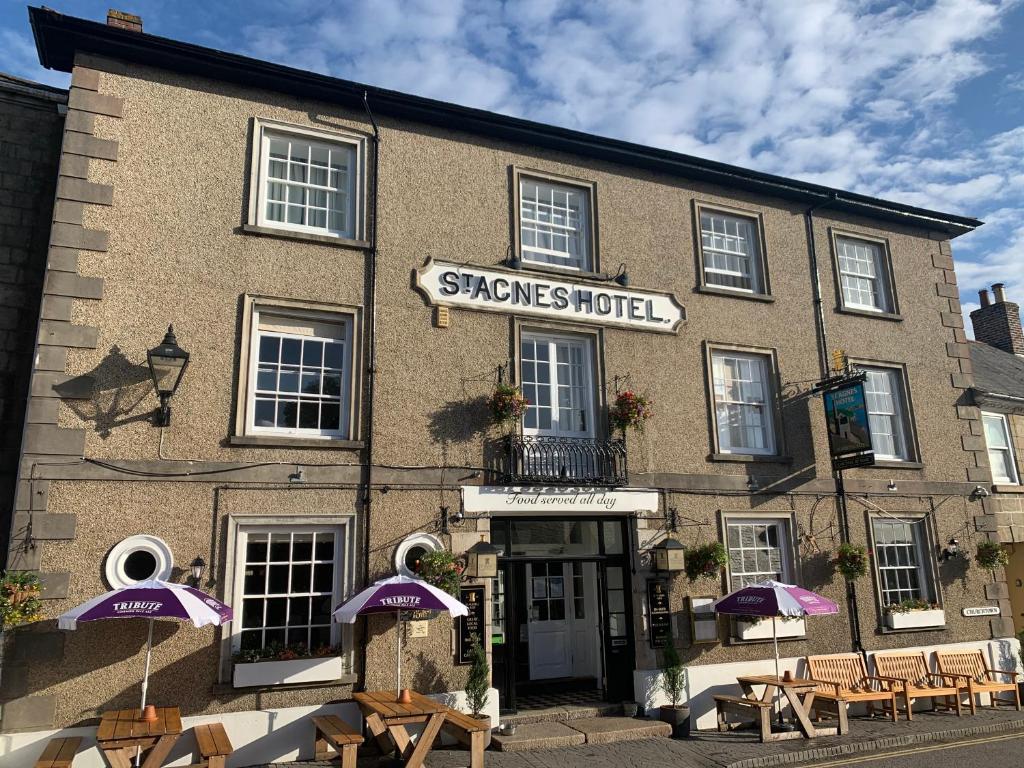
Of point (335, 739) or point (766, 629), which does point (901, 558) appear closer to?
point (766, 629)

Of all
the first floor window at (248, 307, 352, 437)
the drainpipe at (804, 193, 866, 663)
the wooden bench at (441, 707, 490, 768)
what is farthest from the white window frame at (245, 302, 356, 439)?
the drainpipe at (804, 193, 866, 663)

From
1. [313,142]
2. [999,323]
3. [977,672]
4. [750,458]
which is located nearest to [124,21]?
[313,142]

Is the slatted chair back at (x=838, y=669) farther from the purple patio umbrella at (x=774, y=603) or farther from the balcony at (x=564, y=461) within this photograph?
the balcony at (x=564, y=461)

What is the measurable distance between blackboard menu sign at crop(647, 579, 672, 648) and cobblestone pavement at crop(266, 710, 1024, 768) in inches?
55.2

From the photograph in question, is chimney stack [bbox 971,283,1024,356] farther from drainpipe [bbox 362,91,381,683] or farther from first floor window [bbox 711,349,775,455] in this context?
drainpipe [bbox 362,91,381,683]

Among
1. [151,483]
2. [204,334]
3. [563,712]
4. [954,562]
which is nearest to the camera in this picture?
[151,483]

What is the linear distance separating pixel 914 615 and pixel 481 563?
8.14 meters

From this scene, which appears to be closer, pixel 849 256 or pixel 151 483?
pixel 151 483

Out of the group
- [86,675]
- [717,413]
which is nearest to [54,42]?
[86,675]

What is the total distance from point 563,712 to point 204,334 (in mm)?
7213

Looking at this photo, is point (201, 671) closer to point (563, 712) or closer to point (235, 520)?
point (235, 520)

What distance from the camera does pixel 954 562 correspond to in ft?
46.7

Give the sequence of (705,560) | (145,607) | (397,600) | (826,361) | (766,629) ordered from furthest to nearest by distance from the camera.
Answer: (826,361)
(766,629)
(705,560)
(397,600)
(145,607)

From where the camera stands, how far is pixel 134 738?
753cm
